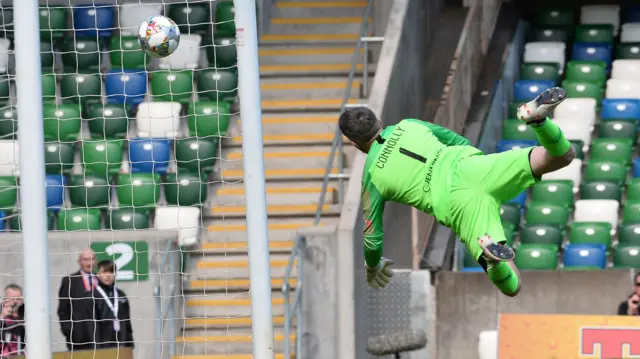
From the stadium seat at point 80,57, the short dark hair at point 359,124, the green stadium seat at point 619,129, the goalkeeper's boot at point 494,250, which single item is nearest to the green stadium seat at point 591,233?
the green stadium seat at point 619,129

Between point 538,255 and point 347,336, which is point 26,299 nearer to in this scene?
point 347,336

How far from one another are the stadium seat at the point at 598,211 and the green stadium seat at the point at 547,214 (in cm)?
17

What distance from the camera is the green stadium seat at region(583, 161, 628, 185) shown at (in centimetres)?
1593

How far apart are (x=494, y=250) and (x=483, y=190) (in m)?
0.53

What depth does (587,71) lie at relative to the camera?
1766cm

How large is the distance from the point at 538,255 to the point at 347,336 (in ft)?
6.54

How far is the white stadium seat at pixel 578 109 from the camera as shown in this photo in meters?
16.8

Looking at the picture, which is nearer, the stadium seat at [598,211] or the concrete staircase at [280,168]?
the concrete staircase at [280,168]

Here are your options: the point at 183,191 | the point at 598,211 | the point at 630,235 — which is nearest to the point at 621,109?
the point at 598,211

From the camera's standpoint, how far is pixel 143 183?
14594 mm

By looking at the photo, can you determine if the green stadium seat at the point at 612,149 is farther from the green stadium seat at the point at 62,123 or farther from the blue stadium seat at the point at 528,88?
the green stadium seat at the point at 62,123

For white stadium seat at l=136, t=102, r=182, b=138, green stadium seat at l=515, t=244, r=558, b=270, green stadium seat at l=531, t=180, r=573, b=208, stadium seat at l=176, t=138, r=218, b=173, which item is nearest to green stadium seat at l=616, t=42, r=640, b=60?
green stadium seat at l=531, t=180, r=573, b=208

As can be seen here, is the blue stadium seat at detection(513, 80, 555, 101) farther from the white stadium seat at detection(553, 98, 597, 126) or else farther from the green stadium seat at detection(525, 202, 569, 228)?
the green stadium seat at detection(525, 202, 569, 228)

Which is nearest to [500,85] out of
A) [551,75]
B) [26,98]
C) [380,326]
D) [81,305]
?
[551,75]
